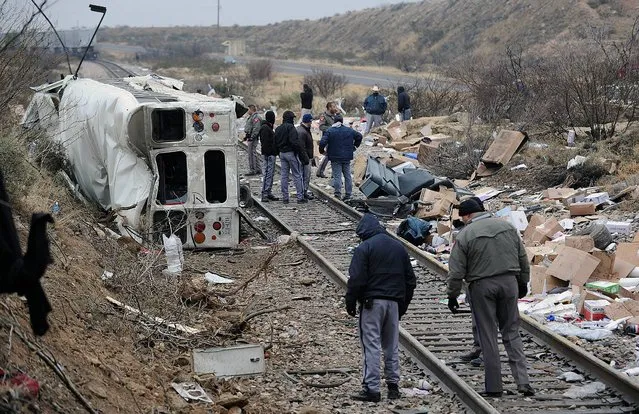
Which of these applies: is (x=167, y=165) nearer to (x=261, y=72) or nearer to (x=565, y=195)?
(x=565, y=195)

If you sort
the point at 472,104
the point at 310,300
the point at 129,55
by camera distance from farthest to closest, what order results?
the point at 129,55 → the point at 472,104 → the point at 310,300

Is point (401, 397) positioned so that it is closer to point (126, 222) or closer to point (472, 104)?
point (126, 222)

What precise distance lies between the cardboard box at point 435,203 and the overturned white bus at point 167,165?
13.9 ft

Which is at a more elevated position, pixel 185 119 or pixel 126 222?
pixel 185 119

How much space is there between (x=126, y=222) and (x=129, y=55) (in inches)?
4027

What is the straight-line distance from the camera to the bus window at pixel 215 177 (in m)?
16.3

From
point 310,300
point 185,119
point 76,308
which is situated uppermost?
point 185,119

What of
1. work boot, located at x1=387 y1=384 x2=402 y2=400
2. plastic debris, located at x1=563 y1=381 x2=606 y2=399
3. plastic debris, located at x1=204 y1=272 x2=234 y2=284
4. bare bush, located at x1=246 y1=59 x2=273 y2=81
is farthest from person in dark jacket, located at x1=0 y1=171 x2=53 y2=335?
bare bush, located at x1=246 y1=59 x2=273 y2=81

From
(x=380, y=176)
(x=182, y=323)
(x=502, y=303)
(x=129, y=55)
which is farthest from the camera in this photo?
(x=129, y=55)

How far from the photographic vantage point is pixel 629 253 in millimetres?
13859

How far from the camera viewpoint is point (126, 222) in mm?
15391

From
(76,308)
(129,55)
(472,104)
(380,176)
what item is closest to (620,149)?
(380,176)

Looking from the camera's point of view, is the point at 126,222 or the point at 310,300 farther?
the point at 126,222

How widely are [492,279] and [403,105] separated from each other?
24096 millimetres
